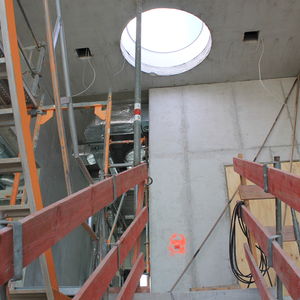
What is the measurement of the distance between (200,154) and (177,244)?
1422mm

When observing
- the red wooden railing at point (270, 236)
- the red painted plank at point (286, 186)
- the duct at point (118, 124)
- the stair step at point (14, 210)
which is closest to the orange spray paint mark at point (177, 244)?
the duct at point (118, 124)

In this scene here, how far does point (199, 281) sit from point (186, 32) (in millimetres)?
4226

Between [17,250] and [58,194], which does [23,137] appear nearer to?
[17,250]

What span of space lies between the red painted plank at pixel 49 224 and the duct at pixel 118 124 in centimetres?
418

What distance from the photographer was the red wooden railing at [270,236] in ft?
4.93

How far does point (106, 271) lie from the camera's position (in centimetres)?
182

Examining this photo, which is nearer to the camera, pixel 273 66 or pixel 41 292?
pixel 41 292

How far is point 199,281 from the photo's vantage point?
14.8ft

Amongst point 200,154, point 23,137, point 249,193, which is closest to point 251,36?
point 200,154

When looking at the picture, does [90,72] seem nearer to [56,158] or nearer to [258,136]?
[56,158]

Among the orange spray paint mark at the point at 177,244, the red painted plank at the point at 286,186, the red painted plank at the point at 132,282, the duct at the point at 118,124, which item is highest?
the duct at the point at 118,124

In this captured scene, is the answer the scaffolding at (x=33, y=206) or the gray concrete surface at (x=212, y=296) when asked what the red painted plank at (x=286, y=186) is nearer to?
the scaffolding at (x=33, y=206)

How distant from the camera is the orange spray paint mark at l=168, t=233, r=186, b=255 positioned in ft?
15.4

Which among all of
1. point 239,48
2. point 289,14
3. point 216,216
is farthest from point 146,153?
point 289,14
